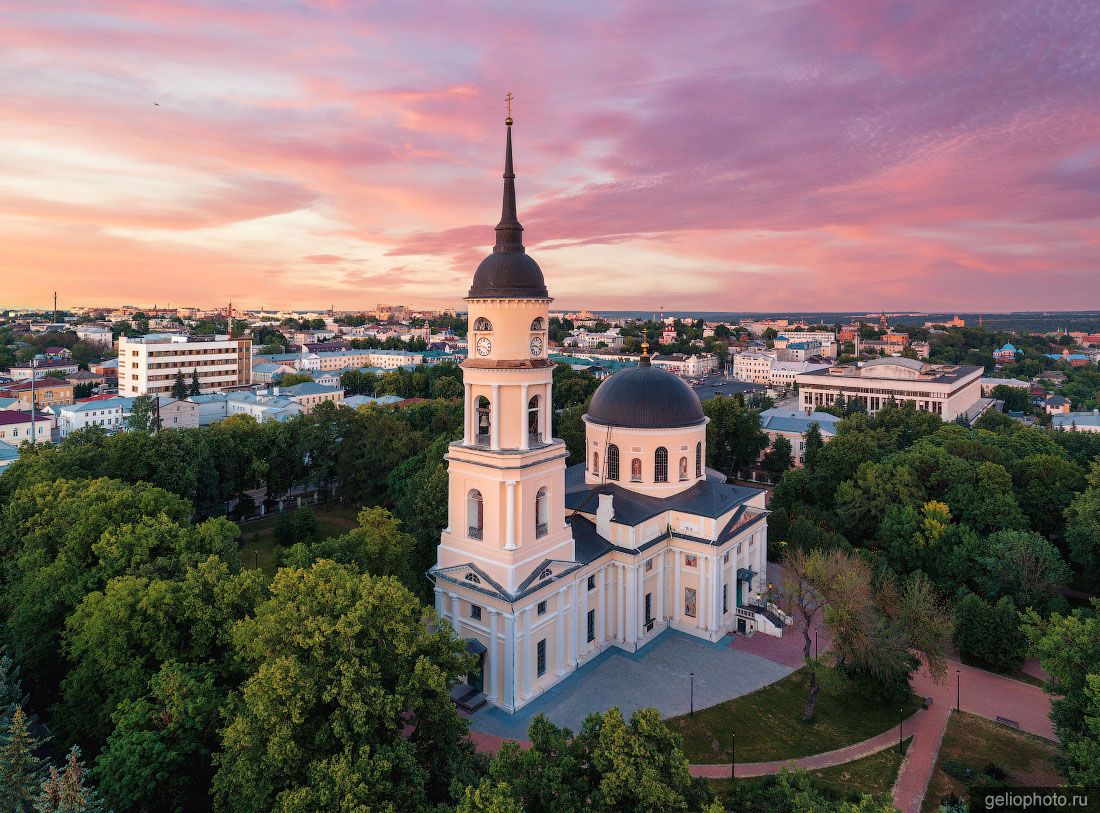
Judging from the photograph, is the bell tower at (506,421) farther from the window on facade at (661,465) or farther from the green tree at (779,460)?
the green tree at (779,460)

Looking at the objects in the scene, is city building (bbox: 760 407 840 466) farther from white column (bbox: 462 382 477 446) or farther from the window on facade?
white column (bbox: 462 382 477 446)

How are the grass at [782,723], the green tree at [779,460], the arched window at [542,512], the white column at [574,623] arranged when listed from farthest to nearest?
1. the green tree at [779,460]
2. the white column at [574,623]
3. the arched window at [542,512]
4. the grass at [782,723]

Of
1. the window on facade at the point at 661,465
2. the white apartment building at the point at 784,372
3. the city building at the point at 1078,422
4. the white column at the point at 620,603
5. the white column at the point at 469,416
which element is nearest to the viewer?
the white column at the point at 469,416

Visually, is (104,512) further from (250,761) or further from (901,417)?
(901,417)

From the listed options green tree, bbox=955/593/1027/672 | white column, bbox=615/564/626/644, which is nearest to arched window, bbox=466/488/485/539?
white column, bbox=615/564/626/644

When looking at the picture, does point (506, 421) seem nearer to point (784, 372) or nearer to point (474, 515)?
point (474, 515)

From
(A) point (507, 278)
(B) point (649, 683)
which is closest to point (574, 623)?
(B) point (649, 683)

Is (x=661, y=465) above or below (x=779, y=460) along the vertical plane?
above

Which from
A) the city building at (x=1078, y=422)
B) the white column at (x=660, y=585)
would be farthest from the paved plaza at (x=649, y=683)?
the city building at (x=1078, y=422)
